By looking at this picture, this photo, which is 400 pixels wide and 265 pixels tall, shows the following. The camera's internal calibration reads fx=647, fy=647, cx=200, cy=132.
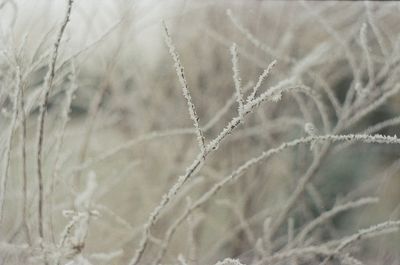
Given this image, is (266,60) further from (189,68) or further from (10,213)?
(10,213)

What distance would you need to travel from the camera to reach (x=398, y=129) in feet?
12.7

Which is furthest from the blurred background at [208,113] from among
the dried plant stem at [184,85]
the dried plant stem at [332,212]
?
the dried plant stem at [184,85]

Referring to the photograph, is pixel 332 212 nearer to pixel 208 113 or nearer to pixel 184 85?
pixel 184 85

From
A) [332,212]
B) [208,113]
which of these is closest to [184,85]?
[332,212]

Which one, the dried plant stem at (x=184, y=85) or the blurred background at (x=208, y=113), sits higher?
the blurred background at (x=208, y=113)

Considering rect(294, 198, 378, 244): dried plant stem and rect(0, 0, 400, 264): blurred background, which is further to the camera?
rect(0, 0, 400, 264): blurred background

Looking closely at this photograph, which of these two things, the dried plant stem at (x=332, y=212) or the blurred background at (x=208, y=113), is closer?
the dried plant stem at (x=332, y=212)

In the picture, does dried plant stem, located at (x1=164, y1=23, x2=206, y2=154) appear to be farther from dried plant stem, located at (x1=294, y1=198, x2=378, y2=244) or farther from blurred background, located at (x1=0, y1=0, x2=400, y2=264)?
blurred background, located at (x1=0, y1=0, x2=400, y2=264)

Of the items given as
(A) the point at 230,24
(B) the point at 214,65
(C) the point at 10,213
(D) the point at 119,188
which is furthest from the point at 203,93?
(D) the point at 119,188

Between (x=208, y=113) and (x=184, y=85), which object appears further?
(x=208, y=113)

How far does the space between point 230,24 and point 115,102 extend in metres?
0.76

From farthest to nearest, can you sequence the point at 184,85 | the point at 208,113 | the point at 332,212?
the point at 208,113 → the point at 332,212 → the point at 184,85

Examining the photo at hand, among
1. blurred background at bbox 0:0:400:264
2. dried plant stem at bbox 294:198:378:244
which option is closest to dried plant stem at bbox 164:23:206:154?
dried plant stem at bbox 294:198:378:244

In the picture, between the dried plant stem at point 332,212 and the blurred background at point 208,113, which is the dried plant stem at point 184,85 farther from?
the blurred background at point 208,113
